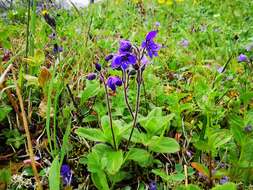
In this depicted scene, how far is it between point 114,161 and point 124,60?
1.01 feet

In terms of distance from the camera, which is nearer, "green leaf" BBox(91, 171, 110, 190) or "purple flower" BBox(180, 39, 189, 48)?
"green leaf" BBox(91, 171, 110, 190)

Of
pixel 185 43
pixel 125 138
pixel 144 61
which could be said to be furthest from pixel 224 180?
pixel 185 43

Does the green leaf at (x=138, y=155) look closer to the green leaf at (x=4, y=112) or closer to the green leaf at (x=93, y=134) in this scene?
the green leaf at (x=93, y=134)

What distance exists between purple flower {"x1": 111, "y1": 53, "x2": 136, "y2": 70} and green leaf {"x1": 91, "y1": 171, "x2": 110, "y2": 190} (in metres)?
0.33

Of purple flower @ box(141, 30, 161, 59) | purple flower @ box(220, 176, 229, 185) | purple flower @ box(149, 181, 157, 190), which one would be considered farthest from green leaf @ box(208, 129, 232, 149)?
purple flower @ box(141, 30, 161, 59)

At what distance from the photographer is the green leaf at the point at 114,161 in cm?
115

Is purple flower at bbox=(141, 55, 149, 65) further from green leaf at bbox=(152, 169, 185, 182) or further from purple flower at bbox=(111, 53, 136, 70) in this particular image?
green leaf at bbox=(152, 169, 185, 182)

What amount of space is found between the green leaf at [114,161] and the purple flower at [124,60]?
0.26m

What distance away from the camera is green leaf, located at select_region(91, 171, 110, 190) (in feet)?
3.85

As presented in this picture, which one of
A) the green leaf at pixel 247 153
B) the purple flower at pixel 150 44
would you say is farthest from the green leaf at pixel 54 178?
the green leaf at pixel 247 153

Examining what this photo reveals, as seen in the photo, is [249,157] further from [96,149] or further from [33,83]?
[33,83]

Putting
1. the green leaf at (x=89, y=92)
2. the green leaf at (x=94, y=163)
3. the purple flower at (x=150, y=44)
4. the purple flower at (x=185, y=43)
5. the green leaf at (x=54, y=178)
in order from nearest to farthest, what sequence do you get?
the green leaf at (x=54, y=178) → the green leaf at (x=94, y=163) → the purple flower at (x=150, y=44) → the green leaf at (x=89, y=92) → the purple flower at (x=185, y=43)

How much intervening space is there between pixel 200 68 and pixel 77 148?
1.15m

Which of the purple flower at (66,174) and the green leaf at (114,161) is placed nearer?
the green leaf at (114,161)
